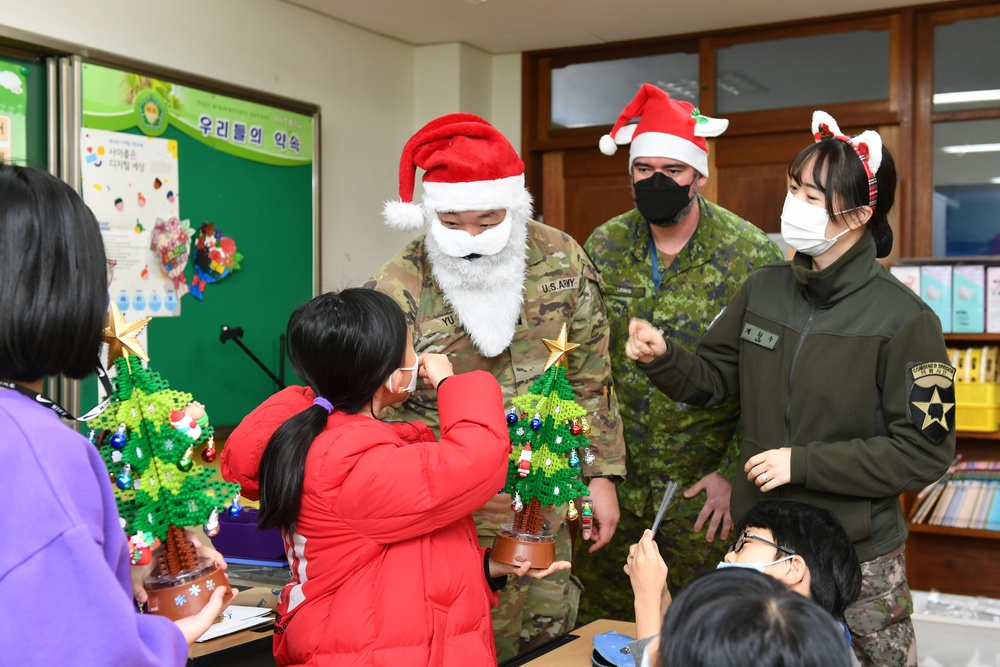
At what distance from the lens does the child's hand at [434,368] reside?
5.67 feet

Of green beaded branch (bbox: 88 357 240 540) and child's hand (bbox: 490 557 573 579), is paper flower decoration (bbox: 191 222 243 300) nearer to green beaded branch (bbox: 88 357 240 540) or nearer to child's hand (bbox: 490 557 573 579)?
child's hand (bbox: 490 557 573 579)

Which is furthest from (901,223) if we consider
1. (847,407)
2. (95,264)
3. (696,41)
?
(95,264)

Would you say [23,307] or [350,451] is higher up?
[23,307]

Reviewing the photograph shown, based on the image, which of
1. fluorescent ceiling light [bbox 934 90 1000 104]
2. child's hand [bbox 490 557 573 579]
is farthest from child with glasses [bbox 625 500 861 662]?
fluorescent ceiling light [bbox 934 90 1000 104]

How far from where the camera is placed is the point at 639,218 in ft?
9.37

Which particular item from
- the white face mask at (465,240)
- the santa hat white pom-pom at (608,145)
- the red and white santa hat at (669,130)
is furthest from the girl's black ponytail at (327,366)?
the santa hat white pom-pom at (608,145)

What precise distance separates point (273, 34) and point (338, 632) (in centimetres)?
372

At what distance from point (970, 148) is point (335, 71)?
3312mm

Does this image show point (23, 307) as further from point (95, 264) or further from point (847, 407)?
point (847, 407)

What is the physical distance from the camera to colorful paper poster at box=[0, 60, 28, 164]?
11.0 ft

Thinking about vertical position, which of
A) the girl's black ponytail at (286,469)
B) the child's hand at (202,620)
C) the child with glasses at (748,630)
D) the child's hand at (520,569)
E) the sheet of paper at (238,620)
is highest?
the girl's black ponytail at (286,469)

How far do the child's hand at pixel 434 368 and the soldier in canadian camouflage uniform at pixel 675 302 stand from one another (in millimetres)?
1141

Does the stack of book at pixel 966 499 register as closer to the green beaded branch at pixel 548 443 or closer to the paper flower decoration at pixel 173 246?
the green beaded branch at pixel 548 443

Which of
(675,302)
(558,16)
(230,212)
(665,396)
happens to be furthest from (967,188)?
(230,212)
